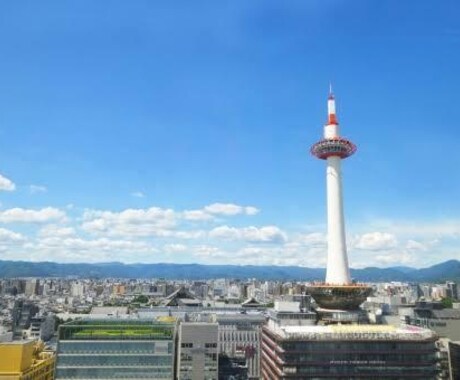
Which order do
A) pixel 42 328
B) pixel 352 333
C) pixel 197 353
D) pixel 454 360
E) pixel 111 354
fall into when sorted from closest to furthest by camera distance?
pixel 352 333
pixel 111 354
pixel 197 353
pixel 454 360
pixel 42 328

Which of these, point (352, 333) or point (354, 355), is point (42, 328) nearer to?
point (352, 333)

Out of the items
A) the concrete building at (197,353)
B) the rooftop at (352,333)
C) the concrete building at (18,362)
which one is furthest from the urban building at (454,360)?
the concrete building at (18,362)

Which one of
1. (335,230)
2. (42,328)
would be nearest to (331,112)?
(335,230)

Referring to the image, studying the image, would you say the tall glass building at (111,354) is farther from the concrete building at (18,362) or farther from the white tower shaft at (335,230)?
the white tower shaft at (335,230)

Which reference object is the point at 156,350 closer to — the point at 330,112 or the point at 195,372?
the point at 195,372

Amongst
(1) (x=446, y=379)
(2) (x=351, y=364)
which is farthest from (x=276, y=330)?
(1) (x=446, y=379)

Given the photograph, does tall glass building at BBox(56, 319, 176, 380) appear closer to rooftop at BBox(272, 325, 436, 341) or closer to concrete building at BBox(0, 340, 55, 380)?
concrete building at BBox(0, 340, 55, 380)
